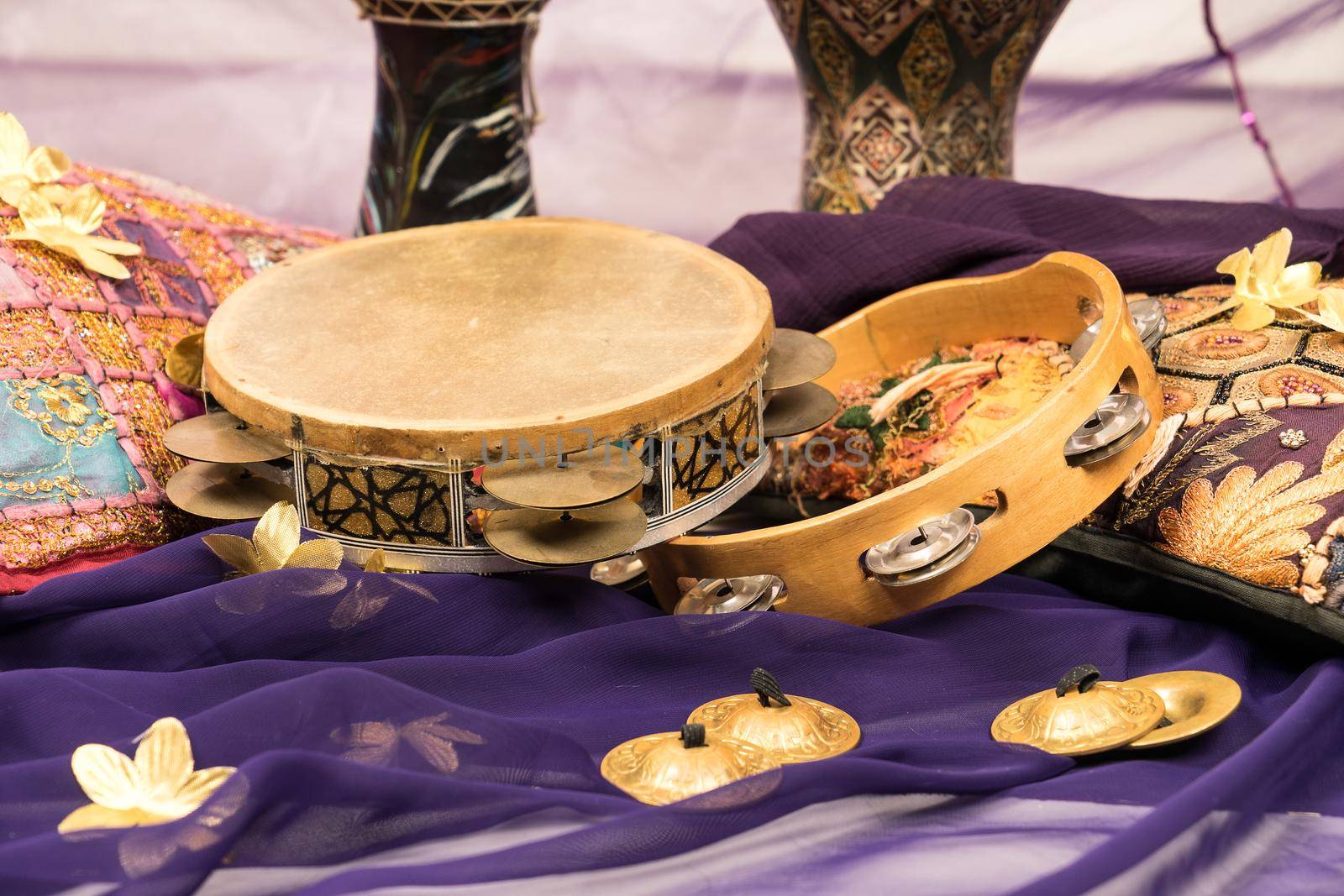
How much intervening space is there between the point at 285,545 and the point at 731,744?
38cm

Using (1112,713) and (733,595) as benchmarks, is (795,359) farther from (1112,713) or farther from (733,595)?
(1112,713)

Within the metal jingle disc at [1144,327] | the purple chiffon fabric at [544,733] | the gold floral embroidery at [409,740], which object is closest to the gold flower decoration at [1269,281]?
the metal jingle disc at [1144,327]

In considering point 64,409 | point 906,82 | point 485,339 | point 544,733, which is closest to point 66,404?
point 64,409

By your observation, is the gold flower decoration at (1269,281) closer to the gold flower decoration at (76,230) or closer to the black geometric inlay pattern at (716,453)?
the black geometric inlay pattern at (716,453)

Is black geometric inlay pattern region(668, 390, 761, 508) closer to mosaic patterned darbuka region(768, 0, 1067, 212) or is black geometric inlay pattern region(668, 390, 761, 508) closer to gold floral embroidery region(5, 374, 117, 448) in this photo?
gold floral embroidery region(5, 374, 117, 448)

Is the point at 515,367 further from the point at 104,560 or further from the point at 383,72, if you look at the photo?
the point at 383,72

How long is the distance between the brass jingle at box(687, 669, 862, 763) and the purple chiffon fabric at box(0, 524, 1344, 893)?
0.03 meters

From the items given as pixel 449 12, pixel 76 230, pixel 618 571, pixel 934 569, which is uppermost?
pixel 449 12

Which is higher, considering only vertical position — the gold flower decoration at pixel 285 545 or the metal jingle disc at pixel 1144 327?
the metal jingle disc at pixel 1144 327

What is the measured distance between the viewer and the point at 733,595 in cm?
116

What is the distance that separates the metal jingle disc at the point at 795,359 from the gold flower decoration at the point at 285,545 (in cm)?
38

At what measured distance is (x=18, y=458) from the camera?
1.17m

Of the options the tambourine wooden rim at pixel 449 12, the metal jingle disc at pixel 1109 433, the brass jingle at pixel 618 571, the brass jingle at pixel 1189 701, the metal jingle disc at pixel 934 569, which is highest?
the tambourine wooden rim at pixel 449 12

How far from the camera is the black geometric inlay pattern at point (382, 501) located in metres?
1.06
